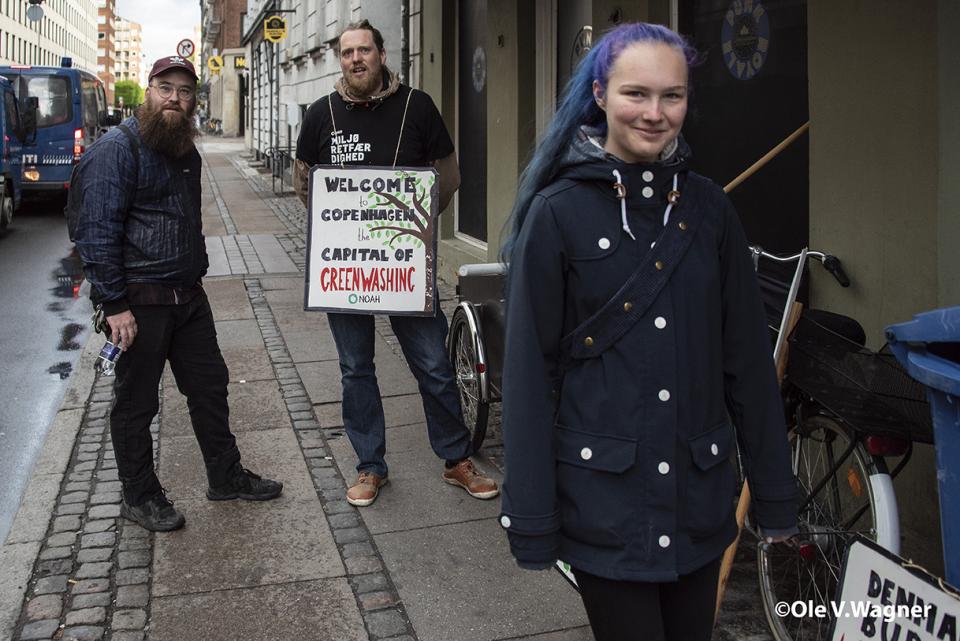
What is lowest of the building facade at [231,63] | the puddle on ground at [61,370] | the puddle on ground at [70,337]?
the puddle on ground at [61,370]

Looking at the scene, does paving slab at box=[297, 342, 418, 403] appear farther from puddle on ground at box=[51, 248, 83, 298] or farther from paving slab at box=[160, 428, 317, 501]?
puddle on ground at box=[51, 248, 83, 298]

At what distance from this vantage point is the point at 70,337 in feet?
31.3

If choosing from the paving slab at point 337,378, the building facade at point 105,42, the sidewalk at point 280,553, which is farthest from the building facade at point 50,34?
the sidewalk at point 280,553

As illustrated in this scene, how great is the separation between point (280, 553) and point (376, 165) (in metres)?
1.75

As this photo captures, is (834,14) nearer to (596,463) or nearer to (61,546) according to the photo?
(596,463)

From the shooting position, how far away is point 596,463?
2213 mm

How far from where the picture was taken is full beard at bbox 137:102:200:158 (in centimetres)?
449

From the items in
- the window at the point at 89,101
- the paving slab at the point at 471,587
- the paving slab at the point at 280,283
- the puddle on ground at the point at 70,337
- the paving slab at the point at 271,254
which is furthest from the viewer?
the window at the point at 89,101

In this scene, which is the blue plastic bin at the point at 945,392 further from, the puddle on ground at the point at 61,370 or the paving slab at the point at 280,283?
the paving slab at the point at 280,283

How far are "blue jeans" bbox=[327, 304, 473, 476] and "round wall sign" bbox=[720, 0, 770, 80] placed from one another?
6.73 feet

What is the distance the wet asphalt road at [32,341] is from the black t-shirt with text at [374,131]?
2.22m

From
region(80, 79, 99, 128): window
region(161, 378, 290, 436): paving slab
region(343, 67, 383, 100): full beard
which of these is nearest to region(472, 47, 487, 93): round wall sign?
region(161, 378, 290, 436): paving slab

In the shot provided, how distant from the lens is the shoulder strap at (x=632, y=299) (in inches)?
87.2

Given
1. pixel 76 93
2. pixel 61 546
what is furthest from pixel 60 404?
pixel 76 93
